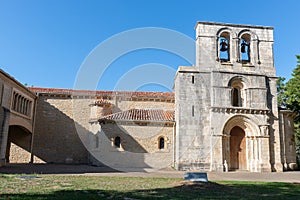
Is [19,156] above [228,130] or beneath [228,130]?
beneath

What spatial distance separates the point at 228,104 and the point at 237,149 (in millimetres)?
3583

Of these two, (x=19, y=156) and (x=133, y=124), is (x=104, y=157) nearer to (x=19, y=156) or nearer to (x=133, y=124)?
(x=133, y=124)

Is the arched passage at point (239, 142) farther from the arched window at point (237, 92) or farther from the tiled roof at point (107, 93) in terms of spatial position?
the tiled roof at point (107, 93)

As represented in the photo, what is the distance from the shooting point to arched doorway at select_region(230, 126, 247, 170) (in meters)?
19.5

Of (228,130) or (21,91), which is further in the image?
(21,91)

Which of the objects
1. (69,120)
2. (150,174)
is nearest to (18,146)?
(69,120)

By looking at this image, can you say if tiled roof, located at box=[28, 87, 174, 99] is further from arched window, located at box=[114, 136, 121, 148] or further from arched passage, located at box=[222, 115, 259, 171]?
arched passage, located at box=[222, 115, 259, 171]

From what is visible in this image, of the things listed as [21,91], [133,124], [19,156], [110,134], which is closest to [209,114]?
[133,124]

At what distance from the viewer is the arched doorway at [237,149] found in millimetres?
19547

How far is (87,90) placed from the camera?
86.1 feet

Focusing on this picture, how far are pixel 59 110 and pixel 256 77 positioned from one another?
17906 millimetres

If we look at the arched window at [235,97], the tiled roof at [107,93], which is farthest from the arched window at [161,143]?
the arched window at [235,97]

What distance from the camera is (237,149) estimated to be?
19906 mm

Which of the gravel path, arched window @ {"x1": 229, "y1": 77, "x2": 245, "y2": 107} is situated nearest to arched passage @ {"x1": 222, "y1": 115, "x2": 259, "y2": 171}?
arched window @ {"x1": 229, "y1": 77, "x2": 245, "y2": 107}
